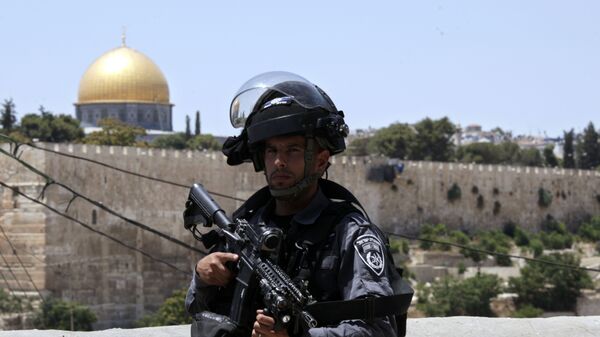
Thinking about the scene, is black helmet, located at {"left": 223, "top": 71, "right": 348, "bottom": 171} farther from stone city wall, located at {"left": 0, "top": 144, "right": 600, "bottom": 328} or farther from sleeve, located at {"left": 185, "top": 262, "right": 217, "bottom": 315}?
stone city wall, located at {"left": 0, "top": 144, "right": 600, "bottom": 328}

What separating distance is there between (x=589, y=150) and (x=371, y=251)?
218 ft

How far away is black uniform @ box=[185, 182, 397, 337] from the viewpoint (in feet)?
11.8

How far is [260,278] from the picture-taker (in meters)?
3.62

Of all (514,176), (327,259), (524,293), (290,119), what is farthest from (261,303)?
(514,176)

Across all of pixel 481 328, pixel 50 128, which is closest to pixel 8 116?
pixel 50 128

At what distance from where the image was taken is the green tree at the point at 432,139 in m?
59.0

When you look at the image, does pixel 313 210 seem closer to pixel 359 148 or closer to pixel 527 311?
pixel 527 311

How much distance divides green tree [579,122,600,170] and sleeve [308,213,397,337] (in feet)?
216

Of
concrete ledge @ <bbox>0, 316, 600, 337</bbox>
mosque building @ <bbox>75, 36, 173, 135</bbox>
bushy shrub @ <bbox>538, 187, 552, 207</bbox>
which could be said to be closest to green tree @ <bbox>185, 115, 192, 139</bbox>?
mosque building @ <bbox>75, 36, 173, 135</bbox>

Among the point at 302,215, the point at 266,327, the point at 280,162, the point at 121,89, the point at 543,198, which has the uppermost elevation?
the point at 121,89

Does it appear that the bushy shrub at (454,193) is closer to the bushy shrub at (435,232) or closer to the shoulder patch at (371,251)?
the bushy shrub at (435,232)

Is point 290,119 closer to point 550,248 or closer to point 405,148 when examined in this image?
point 550,248

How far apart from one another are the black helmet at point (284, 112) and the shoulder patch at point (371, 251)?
31cm

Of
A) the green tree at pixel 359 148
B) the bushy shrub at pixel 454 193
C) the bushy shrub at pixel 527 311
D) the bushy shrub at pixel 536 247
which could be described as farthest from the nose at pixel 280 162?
the green tree at pixel 359 148
